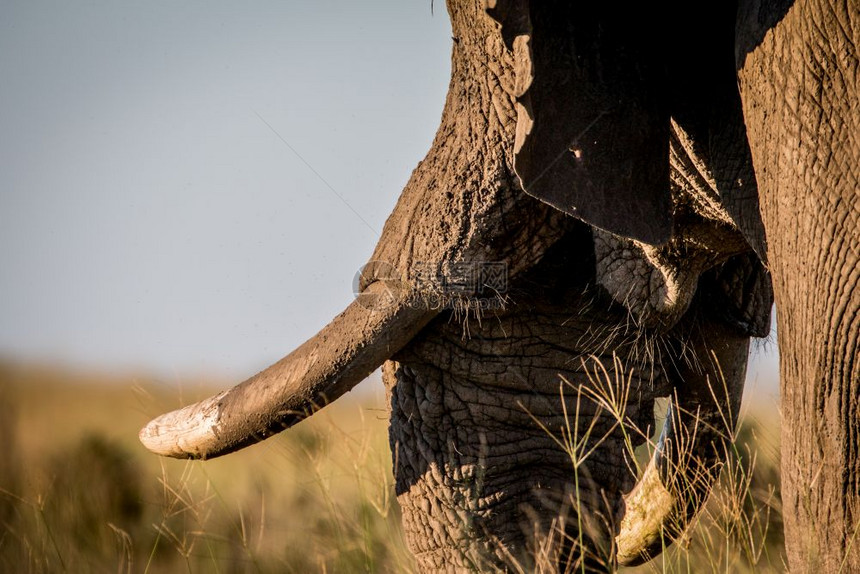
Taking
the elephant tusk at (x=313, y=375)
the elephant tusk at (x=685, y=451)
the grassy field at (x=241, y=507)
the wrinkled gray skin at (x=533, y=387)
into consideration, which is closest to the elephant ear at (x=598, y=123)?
the wrinkled gray skin at (x=533, y=387)

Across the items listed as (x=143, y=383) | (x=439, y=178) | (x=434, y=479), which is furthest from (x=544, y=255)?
(x=143, y=383)

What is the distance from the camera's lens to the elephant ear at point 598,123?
2459 mm

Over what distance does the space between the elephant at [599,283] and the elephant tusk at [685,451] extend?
1cm

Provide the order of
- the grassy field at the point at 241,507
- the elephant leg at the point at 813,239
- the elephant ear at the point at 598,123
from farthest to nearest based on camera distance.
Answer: the grassy field at the point at 241,507
the elephant ear at the point at 598,123
the elephant leg at the point at 813,239

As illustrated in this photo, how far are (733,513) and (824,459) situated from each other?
2.45 ft

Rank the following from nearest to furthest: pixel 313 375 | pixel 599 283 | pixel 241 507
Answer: pixel 313 375 < pixel 599 283 < pixel 241 507

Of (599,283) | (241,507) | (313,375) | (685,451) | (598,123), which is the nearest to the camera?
(598,123)

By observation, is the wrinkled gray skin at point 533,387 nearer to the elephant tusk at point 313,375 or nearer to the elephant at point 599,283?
the elephant at point 599,283

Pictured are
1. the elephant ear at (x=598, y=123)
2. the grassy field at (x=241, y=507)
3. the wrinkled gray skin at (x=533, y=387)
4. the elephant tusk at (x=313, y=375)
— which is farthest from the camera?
the grassy field at (x=241, y=507)

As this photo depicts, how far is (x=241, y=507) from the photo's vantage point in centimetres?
423

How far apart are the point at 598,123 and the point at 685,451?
1.50 meters

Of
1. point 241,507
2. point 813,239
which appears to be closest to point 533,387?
point 813,239

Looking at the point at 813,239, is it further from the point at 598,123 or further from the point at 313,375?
the point at 313,375

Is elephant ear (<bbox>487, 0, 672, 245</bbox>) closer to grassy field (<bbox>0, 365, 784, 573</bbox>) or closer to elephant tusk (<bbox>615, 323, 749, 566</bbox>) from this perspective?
grassy field (<bbox>0, 365, 784, 573</bbox>)
